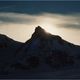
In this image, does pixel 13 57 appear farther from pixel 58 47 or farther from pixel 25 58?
pixel 58 47

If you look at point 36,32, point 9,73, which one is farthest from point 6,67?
point 36,32

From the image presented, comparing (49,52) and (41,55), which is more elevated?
(49,52)

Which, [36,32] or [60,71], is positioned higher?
[36,32]

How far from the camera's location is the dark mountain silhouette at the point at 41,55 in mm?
32594

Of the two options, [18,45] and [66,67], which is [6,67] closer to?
[18,45]

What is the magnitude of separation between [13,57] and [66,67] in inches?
162

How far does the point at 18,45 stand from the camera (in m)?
33.5

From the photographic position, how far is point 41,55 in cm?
3269

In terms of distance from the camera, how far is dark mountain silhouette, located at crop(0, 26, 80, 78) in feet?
107

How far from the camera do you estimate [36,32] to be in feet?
108

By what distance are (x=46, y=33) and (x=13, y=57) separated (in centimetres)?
353

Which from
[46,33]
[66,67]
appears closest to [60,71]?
[66,67]

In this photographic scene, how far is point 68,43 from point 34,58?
276 centimetres

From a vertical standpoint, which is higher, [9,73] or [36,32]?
[36,32]
